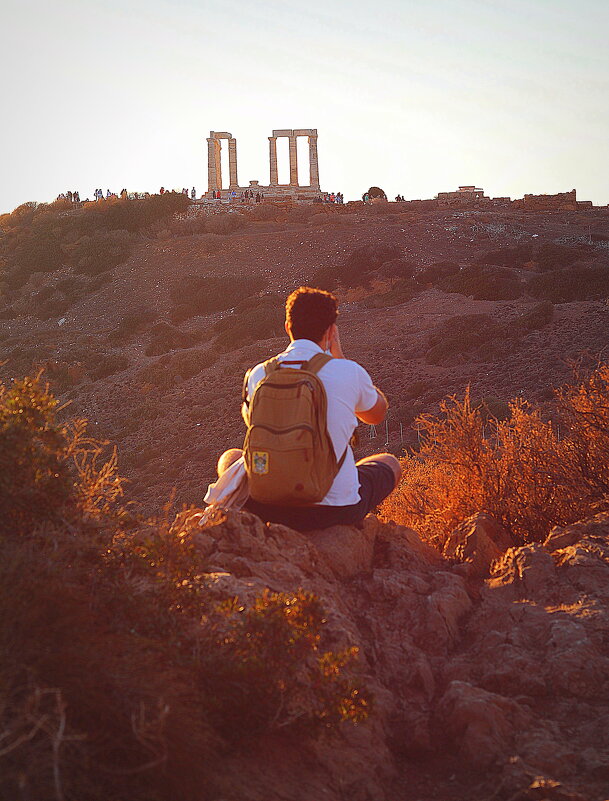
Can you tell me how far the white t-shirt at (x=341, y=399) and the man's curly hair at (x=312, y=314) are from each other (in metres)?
0.05

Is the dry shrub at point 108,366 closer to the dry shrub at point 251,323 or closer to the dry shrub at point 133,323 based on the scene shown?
the dry shrub at point 133,323

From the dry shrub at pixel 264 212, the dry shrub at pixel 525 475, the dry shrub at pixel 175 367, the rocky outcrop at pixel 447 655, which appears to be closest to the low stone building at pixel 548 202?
the dry shrub at pixel 264 212

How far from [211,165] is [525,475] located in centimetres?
5879

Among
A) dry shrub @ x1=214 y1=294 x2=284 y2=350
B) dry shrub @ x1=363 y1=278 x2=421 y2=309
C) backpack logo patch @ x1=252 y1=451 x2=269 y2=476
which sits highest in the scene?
dry shrub @ x1=363 y1=278 x2=421 y2=309

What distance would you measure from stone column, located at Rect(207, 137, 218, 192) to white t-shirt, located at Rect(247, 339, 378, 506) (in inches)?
2302

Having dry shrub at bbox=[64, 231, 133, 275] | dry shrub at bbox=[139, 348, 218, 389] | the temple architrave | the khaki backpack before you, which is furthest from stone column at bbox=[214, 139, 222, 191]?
the khaki backpack

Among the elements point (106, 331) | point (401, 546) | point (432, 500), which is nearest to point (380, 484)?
point (401, 546)

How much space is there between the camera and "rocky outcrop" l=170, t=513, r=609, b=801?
2912mm

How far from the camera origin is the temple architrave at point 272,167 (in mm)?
59125

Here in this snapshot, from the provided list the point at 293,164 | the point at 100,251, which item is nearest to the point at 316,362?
the point at 100,251

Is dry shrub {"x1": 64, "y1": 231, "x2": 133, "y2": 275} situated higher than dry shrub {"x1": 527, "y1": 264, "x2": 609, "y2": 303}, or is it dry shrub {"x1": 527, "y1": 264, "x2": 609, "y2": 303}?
dry shrub {"x1": 64, "y1": 231, "x2": 133, "y2": 275}

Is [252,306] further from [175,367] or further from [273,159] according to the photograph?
[273,159]

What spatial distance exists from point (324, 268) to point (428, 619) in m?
30.2

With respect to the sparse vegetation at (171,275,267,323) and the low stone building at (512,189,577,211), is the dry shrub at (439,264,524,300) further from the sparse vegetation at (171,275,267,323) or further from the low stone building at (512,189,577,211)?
the low stone building at (512,189,577,211)
